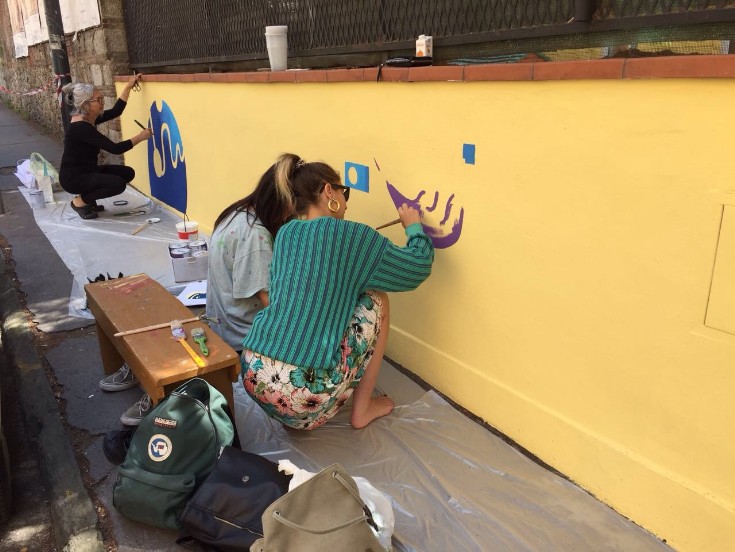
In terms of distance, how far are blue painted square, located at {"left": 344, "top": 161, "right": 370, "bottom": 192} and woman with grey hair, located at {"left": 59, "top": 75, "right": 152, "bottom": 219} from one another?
12.4 ft

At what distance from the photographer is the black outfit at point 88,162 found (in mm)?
6402

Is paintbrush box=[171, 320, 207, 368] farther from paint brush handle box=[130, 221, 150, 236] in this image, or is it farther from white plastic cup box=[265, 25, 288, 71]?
paint brush handle box=[130, 221, 150, 236]

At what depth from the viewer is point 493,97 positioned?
253 centimetres

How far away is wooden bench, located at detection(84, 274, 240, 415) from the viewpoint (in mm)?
2438

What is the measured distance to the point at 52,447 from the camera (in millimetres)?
2764

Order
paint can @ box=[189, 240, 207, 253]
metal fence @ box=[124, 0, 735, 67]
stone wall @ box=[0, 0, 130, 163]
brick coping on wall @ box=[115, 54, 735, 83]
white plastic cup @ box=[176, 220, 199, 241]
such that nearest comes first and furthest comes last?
brick coping on wall @ box=[115, 54, 735, 83] < metal fence @ box=[124, 0, 735, 67] < paint can @ box=[189, 240, 207, 253] < white plastic cup @ box=[176, 220, 199, 241] < stone wall @ box=[0, 0, 130, 163]

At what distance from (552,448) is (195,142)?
14.6 feet

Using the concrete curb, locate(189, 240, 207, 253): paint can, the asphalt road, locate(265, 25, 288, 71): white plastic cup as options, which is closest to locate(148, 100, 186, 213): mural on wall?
locate(189, 240, 207, 253): paint can

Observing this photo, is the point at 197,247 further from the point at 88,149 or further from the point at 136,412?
the point at 88,149

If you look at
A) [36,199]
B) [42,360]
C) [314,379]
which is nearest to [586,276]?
[314,379]

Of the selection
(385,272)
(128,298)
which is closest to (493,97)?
(385,272)

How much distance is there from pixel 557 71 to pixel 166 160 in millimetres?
5329

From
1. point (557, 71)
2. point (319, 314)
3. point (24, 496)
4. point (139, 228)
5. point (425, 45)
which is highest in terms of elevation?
point (425, 45)

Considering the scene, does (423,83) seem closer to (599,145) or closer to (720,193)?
(599,145)
